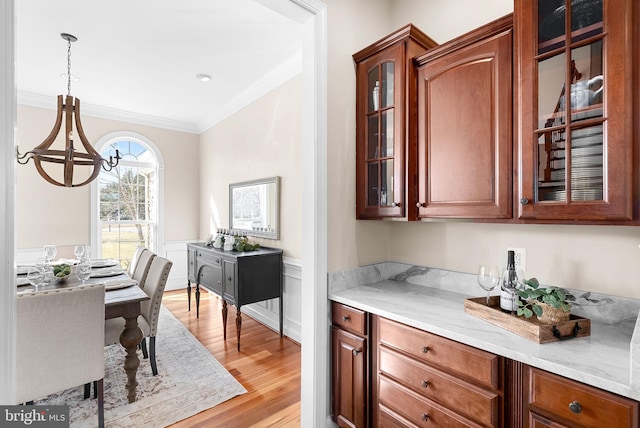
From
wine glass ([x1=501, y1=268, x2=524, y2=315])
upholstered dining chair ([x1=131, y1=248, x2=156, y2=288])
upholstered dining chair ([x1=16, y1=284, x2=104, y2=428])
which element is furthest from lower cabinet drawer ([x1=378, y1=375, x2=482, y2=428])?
upholstered dining chair ([x1=131, y1=248, x2=156, y2=288])

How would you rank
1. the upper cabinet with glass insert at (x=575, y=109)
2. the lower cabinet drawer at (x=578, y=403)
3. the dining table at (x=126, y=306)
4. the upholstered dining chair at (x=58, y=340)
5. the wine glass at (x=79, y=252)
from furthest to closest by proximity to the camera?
the wine glass at (x=79, y=252) < the dining table at (x=126, y=306) < the upholstered dining chair at (x=58, y=340) < the upper cabinet with glass insert at (x=575, y=109) < the lower cabinet drawer at (x=578, y=403)

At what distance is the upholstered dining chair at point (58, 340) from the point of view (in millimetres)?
1583

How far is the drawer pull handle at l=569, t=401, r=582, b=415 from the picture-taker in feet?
3.16

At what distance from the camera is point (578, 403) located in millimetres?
964

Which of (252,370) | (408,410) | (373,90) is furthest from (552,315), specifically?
(252,370)

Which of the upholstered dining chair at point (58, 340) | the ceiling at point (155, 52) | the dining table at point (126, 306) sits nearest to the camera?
the upholstered dining chair at point (58, 340)

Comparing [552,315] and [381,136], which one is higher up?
[381,136]

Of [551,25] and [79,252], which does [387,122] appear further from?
[79,252]

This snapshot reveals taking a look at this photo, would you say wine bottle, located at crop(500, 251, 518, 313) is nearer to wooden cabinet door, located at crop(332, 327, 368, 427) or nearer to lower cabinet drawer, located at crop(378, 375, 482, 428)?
lower cabinet drawer, located at crop(378, 375, 482, 428)

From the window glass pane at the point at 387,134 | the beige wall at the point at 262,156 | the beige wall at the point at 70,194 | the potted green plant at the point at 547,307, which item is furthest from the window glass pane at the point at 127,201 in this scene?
the potted green plant at the point at 547,307

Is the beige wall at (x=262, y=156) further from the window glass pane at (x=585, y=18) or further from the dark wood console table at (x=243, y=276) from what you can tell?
the window glass pane at (x=585, y=18)

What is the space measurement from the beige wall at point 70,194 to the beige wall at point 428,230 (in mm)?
4400

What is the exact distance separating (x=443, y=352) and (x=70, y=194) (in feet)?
17.4

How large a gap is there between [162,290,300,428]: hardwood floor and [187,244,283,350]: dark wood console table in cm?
21
